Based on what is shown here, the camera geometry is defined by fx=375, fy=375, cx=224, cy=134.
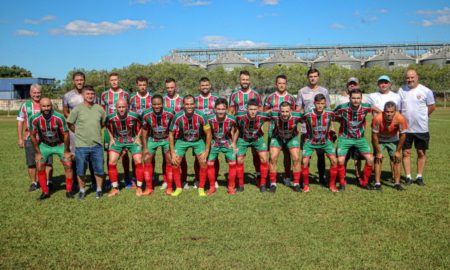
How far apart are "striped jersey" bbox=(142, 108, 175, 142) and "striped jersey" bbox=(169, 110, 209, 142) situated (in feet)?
0.65

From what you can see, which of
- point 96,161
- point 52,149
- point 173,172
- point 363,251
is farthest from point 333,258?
point 52,149

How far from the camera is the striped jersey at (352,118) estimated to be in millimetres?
7250

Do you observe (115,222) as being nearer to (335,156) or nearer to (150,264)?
(150,264)

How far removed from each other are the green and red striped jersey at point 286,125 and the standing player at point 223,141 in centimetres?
83

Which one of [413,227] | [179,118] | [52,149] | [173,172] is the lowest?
[413,227]

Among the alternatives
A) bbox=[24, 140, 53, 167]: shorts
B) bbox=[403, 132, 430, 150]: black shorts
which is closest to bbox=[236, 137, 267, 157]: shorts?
bbox=[403, 132, 430, 150]: black shorts

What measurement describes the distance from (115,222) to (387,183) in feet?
18.4

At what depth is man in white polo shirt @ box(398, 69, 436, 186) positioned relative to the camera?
25.0 feet

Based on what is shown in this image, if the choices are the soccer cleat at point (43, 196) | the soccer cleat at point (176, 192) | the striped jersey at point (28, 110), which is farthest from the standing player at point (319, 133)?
the striped jersey at point (28, 110)

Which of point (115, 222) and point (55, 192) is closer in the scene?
point (115, 222)

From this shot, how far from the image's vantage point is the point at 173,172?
7.40 metres

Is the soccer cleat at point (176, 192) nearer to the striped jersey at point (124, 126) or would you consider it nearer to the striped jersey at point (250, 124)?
the striped jersey at point (124, 126)

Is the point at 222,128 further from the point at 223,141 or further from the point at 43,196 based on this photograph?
the point at 43,196

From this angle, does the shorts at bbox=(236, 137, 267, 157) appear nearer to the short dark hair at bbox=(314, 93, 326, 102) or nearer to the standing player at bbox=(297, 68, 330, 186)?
the standing player at bbox=(297, 68, 330, 186)
